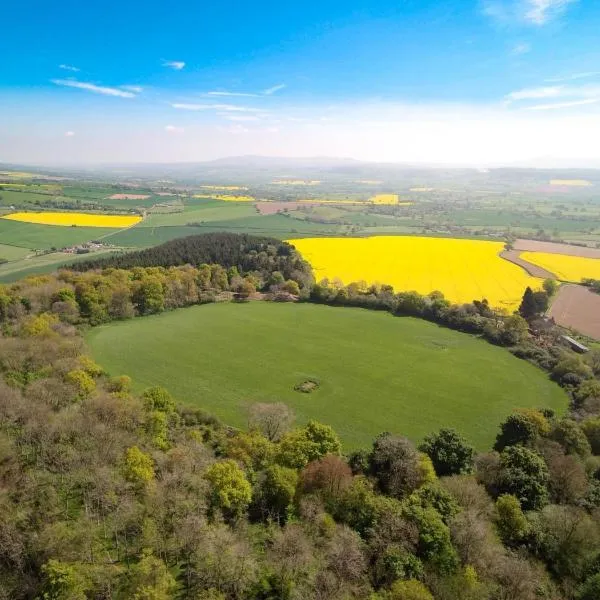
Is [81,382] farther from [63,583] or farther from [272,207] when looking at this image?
[272,207]

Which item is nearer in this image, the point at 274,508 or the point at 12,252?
the point at 274,508

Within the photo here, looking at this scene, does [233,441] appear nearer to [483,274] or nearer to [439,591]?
[439,591]

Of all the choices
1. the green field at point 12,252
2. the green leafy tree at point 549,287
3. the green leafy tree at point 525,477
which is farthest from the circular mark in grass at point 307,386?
Answer: the green field at point 12,252

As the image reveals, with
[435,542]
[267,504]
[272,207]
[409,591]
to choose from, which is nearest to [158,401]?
[267,504]

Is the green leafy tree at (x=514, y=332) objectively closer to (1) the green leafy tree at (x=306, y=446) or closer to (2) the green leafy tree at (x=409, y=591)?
(1) the green leafy tree at (x=306, y=446)

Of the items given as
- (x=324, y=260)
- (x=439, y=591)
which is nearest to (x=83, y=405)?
(x=439, y=591)

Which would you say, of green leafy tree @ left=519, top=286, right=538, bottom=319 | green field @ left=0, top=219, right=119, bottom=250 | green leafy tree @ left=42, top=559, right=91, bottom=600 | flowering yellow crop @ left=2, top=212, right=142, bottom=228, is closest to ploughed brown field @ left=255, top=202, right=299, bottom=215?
flowering yellow crop @ left=2, top=212, right=142, bottom=228

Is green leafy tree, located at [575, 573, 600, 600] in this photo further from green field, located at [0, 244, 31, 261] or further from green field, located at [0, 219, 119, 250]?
green field, located at [0, 219, 119, 250]
